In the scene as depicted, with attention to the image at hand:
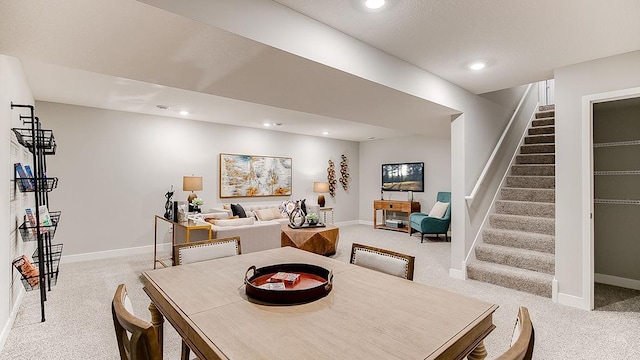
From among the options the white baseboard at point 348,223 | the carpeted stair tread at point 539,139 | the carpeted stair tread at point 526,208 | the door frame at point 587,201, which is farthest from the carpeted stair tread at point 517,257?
the white baseboard at point 348,223

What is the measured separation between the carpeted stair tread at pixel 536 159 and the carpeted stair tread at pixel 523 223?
45.5 inches

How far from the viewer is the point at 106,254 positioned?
480cm

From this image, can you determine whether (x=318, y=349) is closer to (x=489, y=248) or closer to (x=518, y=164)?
(x=489, y=248)

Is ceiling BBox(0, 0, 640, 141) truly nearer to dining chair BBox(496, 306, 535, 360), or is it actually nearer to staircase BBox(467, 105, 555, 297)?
staircase BBox(467, 105, 555, 297)

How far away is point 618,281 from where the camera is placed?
3.57 metres

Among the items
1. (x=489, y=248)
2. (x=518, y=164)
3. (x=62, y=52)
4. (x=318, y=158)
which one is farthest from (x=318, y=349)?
(x=318, y=158)

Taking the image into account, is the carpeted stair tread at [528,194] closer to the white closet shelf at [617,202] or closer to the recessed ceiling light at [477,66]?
the white closet shelf at [617,202]

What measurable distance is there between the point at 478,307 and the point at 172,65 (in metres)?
2.42

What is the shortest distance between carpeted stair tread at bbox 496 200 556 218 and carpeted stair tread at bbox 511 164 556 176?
64cm

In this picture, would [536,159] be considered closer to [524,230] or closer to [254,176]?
[524,230]

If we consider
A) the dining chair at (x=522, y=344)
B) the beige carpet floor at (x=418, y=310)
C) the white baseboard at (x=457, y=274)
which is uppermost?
the dining chair at (x=522, y=344)

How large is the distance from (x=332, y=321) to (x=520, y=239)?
11.9ft

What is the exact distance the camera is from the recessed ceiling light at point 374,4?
76.1 inches

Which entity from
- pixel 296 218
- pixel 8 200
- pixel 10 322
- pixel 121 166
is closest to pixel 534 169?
pixel 296 218
